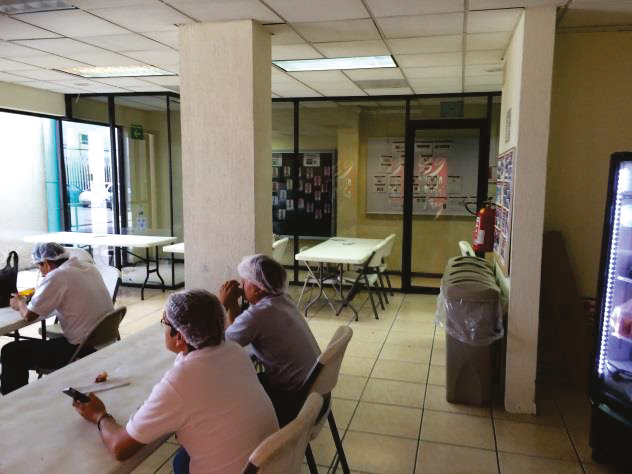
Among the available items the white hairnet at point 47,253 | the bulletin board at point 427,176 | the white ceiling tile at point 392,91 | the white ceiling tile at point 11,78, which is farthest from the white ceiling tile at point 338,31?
the white ceiling tile at point 11,78

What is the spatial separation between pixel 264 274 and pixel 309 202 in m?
4.80

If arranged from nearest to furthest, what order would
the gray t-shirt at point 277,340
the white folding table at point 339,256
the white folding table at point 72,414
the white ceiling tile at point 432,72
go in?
the white folding table at point 72,414
the gray t-shirt at point 277,340
the white ceiling tile at point 432,72
the white folding table at point 339,256

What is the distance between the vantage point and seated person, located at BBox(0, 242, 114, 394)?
10.2 ft

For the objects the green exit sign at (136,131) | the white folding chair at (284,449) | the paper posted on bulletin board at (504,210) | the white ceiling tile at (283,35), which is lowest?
the white folding chair at (284,449)

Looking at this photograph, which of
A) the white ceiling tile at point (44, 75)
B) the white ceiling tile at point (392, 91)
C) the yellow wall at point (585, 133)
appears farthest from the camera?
the white ceiling tile at point (392, 91)

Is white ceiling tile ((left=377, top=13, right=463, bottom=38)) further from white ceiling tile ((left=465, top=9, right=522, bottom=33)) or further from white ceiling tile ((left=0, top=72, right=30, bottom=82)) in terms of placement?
white ceiling tile ((left=0, top=72, right=30, bottom=82))

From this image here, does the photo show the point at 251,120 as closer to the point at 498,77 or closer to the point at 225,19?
the point at 225,19

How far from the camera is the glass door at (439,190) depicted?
6.58m

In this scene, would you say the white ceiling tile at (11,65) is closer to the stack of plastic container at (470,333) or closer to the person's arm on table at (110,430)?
the person's arm on table at (110,430)

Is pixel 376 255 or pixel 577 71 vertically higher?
pixel 577 71

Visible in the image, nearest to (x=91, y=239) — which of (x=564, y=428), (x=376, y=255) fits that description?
(x=376, y=255)

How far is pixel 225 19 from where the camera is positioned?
11.2 ft

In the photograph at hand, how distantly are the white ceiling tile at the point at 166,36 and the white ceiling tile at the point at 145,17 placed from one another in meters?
0.08

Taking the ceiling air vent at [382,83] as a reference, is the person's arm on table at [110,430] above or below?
below
